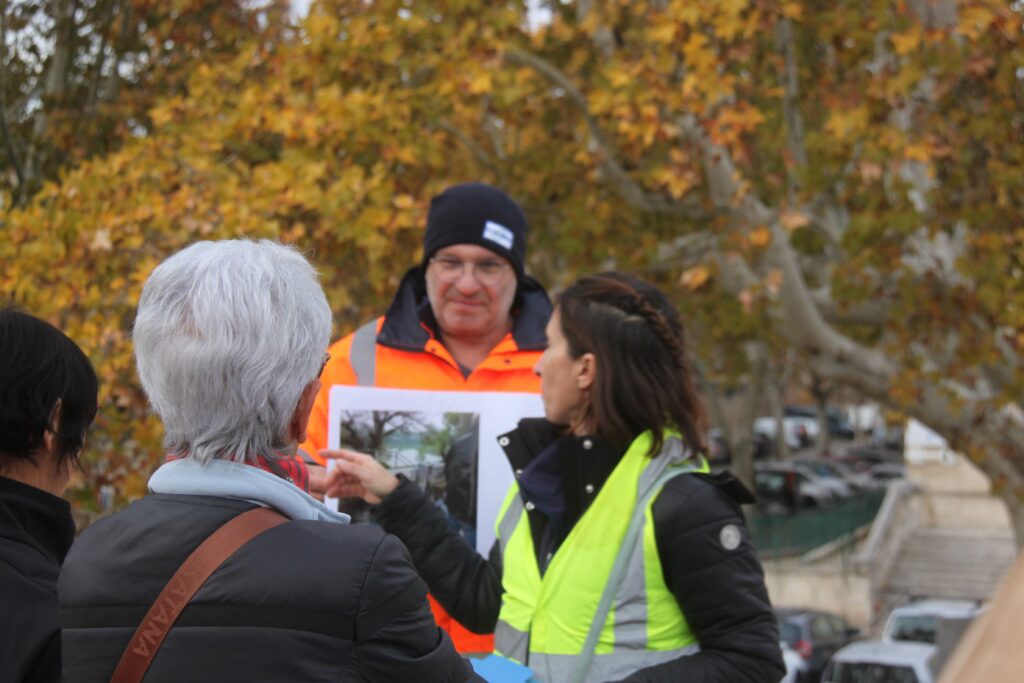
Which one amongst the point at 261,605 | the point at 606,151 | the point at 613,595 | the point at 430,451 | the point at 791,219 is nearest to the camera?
the point at 261,605

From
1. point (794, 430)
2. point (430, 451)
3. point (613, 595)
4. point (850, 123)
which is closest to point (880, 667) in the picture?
point (850, 123)

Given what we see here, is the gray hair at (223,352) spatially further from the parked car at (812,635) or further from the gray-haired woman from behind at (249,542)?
the parked car at (812,635)

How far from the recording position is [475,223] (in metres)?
3.39

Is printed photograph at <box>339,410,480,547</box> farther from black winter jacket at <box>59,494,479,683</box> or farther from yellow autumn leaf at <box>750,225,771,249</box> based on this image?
yellow autumn leaf at <box>750,225,771,249</box>

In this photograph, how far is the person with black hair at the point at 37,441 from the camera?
6.77 feet

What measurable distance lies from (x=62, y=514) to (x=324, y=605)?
0.89 m

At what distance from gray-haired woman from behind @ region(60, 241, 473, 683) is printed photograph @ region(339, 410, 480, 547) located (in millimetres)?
1252

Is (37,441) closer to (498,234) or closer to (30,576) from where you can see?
(30,576)

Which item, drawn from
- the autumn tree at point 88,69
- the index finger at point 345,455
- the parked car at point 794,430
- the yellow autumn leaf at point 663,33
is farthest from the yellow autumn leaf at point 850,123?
the parked car at point 794,430

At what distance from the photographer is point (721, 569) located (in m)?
2.33

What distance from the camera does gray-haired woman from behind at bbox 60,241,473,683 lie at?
156 cm

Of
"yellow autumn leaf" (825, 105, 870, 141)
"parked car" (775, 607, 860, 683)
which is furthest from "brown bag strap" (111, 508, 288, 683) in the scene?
"parked car" (775, 607, 860, 683)

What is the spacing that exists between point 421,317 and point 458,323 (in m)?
0.13

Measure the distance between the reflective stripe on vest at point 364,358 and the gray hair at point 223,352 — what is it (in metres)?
1.50
